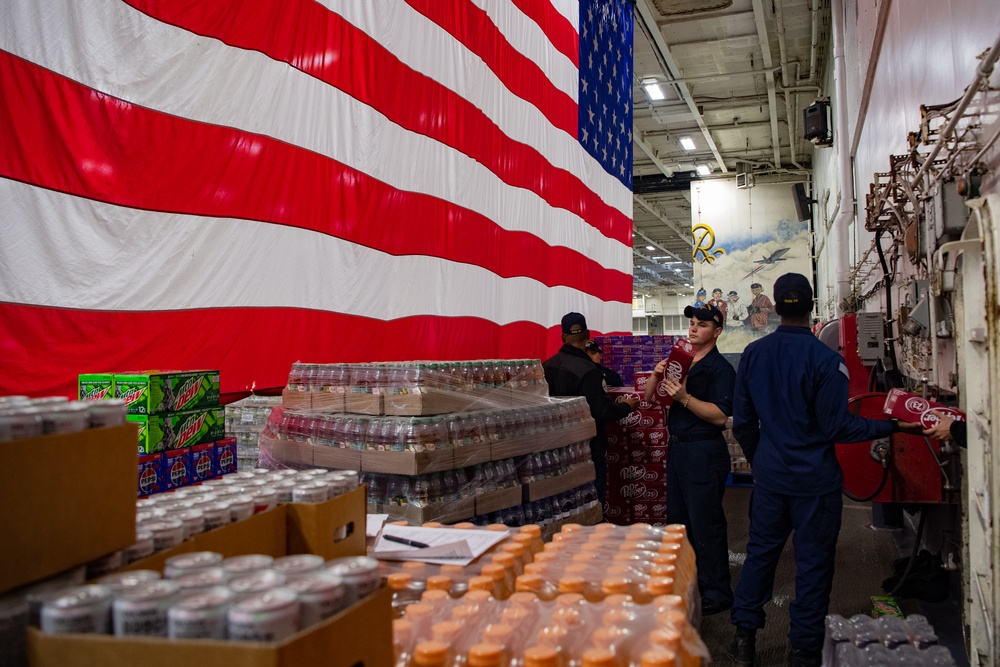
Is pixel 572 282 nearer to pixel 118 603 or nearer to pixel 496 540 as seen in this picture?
pixel 496 540

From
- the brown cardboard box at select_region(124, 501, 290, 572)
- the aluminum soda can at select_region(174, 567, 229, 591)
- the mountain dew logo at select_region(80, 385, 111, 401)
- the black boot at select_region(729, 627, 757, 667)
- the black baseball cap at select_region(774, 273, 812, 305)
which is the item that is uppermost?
the black baseball cap at select_region(774, 273, 812, 305)

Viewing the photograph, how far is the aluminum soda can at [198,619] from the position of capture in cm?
91

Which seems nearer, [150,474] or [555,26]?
[150,474]

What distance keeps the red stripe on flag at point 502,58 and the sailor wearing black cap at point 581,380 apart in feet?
9.29

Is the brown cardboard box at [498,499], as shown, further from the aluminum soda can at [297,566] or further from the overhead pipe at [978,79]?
the overhead pipe at [978,79]

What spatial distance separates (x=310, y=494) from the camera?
161 centimetres

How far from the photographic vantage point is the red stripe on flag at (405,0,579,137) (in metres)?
5.99

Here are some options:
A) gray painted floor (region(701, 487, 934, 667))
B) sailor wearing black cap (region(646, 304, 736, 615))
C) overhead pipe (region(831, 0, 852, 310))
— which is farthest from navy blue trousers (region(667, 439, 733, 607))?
overhead pipe (region(831, 0, 852, 310))

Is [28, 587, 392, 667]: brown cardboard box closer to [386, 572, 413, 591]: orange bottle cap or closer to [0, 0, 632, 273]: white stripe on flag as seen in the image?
[386, 572, 413, 591]: orange bottle cap

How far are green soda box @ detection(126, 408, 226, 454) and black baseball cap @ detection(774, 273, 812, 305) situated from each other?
9.46 feet

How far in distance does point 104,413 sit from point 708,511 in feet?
12.5

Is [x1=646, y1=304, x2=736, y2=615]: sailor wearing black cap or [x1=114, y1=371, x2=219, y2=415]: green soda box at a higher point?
[x1=114, y1=371, x2=219, y2=415]: green soda box

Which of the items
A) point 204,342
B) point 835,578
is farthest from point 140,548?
point 835,578

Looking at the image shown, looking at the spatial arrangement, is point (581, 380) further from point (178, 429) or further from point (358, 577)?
point (358, 577)
